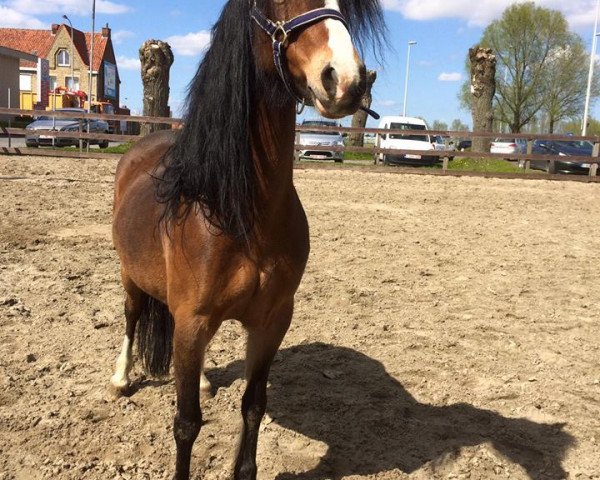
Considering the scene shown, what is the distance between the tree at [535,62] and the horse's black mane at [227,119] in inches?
1736

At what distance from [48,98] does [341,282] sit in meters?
48.5

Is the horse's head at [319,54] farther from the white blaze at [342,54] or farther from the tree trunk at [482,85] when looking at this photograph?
the tree trunk at [482,85]

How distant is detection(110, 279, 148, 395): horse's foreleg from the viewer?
137 inches

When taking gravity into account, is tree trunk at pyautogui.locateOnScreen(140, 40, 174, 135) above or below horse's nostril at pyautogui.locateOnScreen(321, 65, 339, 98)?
above

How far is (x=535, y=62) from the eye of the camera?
4291 centimetres

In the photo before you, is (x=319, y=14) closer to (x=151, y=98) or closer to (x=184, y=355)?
(x=184, y=355)

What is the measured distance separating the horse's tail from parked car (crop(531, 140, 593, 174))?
1561cm

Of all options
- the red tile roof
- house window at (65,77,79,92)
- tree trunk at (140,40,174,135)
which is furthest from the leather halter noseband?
house window at (65,77,79,92)

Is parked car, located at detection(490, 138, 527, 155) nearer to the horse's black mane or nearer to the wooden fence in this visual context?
the wooden fence

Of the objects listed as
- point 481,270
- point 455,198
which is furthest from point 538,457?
point 455,198

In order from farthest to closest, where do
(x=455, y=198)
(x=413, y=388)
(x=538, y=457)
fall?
1. (x=455, y=198)
2. (x=413, y=388)
3. (x=538, y=457)

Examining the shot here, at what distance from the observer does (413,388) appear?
3.62 meters

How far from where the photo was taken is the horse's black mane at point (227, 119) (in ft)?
7.01

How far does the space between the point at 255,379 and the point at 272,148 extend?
1.11 m
